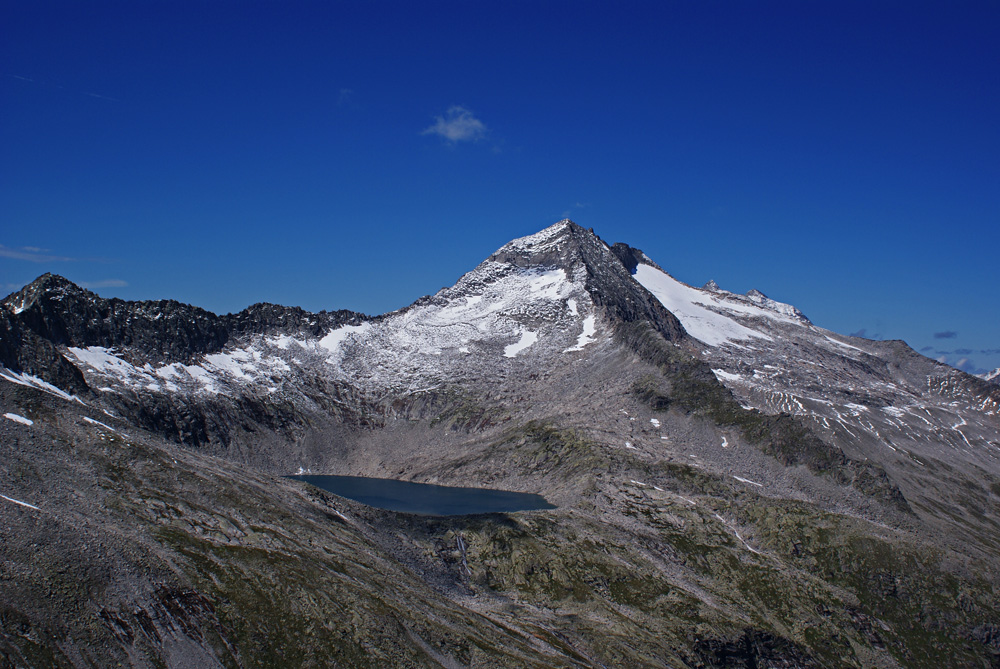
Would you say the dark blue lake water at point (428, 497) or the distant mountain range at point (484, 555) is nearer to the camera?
the distant mountain range at point (484, 555)

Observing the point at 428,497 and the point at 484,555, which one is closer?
the point at 484,555

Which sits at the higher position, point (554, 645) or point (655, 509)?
point (655, 509)

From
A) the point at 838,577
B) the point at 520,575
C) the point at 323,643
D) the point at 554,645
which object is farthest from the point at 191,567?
the point at 838,577

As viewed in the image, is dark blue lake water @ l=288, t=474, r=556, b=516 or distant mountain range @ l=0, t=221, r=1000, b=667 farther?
dark blue lake water @ l=288, t=474, r=556, b=516

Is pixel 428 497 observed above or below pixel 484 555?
above

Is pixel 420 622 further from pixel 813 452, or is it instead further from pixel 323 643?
pixel 813 452

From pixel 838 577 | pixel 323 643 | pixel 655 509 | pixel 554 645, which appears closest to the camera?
pixel 323 643

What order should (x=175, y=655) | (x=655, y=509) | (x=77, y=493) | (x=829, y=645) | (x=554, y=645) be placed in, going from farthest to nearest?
(x=655, y=509) < (x=829, y=645) < (x=554, y=645) < (x=77, y=493) < (x=175, y=655)

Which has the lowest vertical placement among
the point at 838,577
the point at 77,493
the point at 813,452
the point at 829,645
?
the point at 829,645
